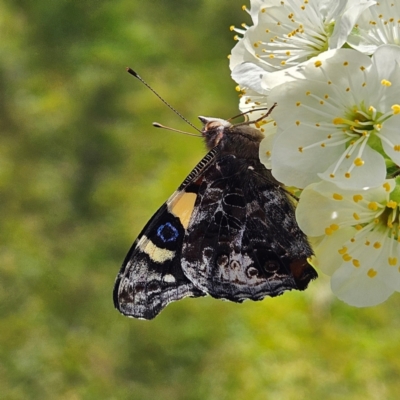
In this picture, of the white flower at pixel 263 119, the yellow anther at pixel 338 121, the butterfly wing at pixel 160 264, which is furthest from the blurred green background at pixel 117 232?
the yellow anther at pixel 338 121

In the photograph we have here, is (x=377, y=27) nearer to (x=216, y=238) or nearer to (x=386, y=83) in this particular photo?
(x=386, y=83)

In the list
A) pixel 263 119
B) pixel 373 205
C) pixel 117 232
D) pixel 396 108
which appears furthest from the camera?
pixel 117 232

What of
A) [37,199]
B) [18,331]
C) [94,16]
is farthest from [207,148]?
[94,16]

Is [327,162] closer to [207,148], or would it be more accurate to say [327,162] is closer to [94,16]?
[207,148]

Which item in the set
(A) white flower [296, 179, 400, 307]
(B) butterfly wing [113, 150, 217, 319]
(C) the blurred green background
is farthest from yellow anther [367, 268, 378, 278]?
(C) the blurred green background

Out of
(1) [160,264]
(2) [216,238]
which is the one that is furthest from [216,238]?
(1) [160,264]

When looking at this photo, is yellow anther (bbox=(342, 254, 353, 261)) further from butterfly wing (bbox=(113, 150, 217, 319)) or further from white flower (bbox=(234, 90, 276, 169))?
butterfly wing (bbox=(113, 150, 217, 319))

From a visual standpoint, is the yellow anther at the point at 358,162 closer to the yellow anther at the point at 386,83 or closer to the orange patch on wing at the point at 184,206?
the yellow anther at the point at 386,83
